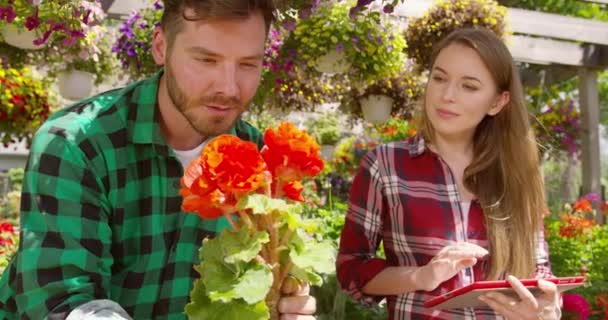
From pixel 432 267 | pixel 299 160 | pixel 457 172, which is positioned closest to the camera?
pixel 299 160

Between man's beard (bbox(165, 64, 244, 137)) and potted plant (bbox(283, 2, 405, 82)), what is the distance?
6.80ft

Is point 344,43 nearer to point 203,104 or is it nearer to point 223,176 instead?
point 203,104

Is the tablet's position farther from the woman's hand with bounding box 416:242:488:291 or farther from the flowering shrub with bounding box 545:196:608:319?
the flowering shrub with bounding box 545:196:608:319

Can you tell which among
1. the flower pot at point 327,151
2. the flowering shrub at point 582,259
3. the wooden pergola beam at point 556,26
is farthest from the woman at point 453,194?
the flower pot at point 327,151

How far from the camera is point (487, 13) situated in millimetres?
3699

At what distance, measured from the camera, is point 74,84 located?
167 inches

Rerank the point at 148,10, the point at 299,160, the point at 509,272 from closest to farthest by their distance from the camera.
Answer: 1. the point at 299,160
2. the point at 509,272
3. the point at 148,10

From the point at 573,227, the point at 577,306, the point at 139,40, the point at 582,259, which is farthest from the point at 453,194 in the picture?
the point at 573,227

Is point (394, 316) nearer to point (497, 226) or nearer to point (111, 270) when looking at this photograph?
point (497, 226)

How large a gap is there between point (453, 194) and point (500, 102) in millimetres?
325

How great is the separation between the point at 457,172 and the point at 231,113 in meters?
0.82

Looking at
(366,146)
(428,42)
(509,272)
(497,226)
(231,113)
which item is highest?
(428,42)

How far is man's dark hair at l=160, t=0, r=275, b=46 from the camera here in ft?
3.63

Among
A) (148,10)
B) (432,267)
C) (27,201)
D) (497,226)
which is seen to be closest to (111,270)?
(27,201)
